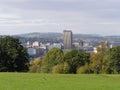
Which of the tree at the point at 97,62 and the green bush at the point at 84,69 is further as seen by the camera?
the tree at the point at 97,62

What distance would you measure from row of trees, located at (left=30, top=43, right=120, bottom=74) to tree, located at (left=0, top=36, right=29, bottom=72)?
49.3 ft

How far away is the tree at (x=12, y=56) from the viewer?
61662 mm

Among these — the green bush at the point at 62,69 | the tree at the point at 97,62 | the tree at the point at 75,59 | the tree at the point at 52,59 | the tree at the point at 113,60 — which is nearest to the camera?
the tree at the point at 113,60

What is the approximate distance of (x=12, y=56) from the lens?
6228 cm

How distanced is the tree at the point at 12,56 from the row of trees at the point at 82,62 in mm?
15019

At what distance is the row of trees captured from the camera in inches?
3054

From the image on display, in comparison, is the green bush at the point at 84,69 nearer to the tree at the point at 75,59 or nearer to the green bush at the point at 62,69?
the tree at the point at 75,59

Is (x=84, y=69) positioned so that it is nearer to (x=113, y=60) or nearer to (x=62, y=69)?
(x=62, y=69)
